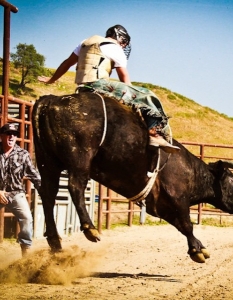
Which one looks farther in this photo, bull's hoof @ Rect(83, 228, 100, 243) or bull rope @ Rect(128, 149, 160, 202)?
bull rope @ Rect(128, 149, 160, 202)

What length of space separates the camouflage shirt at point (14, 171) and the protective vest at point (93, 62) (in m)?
1.57

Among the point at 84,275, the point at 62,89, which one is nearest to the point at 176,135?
the point at 62,89

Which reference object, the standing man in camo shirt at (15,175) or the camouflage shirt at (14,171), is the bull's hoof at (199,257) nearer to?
the standing man in camo shirt at (15,175)

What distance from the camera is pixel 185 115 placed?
2562 inches

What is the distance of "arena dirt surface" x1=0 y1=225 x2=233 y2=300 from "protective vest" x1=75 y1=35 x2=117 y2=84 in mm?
1727

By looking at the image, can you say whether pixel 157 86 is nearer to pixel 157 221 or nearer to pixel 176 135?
pixel 176 135

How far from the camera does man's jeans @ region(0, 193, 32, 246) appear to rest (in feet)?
21.5

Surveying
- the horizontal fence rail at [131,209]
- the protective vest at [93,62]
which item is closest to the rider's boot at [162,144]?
the protective vest at [93,62]

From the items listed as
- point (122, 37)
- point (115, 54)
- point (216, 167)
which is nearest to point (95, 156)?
point (115, 54)

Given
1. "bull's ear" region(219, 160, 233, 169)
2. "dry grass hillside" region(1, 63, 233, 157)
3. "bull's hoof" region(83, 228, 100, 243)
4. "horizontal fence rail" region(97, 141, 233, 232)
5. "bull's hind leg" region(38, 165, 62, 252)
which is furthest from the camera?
"dry grass hillside" region(1, 63, 233, 157)

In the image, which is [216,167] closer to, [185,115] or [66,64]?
[66,64]

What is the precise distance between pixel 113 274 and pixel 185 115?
59.3 metres

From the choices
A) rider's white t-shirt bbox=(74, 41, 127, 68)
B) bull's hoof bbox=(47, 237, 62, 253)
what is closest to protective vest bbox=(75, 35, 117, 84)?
rider's white t-shirt bbox=(74, 41, 127, 68)

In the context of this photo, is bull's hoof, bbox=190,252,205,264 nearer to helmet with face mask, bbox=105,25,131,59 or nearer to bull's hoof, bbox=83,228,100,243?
bull's hoof, bbox=83,228,100,243
